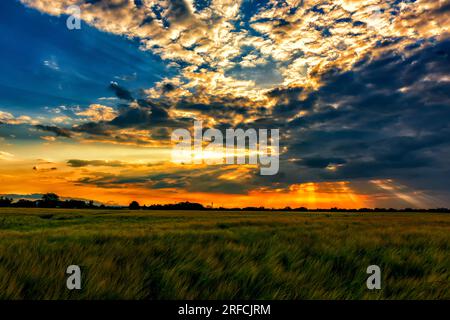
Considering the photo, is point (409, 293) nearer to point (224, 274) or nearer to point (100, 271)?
point (224, 274)

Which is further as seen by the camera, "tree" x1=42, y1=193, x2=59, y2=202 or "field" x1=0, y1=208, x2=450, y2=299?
"tree" x1=42, y1=193, x2=59, y2=202

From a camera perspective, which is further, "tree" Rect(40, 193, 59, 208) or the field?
"tree" Rect(40, 193, 59, 208)

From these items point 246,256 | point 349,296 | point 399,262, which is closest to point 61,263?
point 246,256

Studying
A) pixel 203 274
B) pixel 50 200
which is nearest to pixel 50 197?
pixel 50 200

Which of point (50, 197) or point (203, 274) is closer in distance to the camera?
point (203, 274)

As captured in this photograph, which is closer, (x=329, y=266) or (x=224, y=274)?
(x=224, y=274)

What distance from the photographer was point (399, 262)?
5.09 m

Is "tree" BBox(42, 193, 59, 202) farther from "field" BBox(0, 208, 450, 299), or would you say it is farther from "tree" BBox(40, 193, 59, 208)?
"field" BBox(0, 208, 450, 299)

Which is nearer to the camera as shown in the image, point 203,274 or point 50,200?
point 203,274

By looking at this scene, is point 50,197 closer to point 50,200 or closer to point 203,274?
point 50,200

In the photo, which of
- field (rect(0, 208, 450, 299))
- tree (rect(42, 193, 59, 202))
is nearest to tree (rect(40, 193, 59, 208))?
tree (rect(42, 193, 59, 202))
